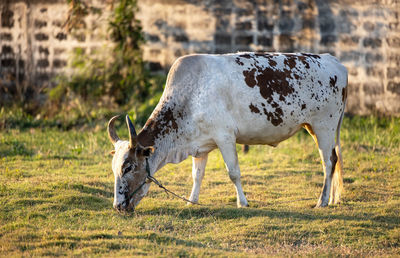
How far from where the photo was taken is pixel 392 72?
41.3 feet

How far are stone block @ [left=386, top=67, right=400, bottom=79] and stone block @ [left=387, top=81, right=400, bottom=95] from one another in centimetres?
12

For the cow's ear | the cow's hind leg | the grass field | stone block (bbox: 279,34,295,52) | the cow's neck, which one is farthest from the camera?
stone block (bbox: 279,34,295,52)

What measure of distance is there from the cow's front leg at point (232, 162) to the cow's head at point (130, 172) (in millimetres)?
935

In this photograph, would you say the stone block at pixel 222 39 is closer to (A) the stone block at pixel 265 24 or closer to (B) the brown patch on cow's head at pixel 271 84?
(A) the stone block at pixel 265 24

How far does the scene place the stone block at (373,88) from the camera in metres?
12.6

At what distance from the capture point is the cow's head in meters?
7.20

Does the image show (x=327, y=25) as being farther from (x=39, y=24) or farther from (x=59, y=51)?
(x=39, y=24)

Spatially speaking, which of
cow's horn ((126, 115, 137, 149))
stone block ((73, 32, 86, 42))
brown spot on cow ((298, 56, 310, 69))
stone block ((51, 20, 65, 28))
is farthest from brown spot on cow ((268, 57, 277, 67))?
stone block ((51, 20, 65, 28))

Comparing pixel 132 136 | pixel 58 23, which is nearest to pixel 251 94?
pixel 132 136

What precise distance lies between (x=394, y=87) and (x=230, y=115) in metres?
6.06

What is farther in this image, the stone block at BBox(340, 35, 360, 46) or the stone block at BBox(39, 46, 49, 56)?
the stone block at BBox(39, 46, 49, 56)

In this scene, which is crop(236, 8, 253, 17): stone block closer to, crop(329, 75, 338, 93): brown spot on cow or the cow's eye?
crop(329, 75, 338, 93): brown spot on cow

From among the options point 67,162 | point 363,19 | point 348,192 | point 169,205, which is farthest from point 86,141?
point 363,19

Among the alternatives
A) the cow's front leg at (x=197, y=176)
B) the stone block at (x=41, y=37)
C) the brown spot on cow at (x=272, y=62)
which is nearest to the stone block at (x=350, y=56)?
the brown spot on cow at (x=272, y=62)
